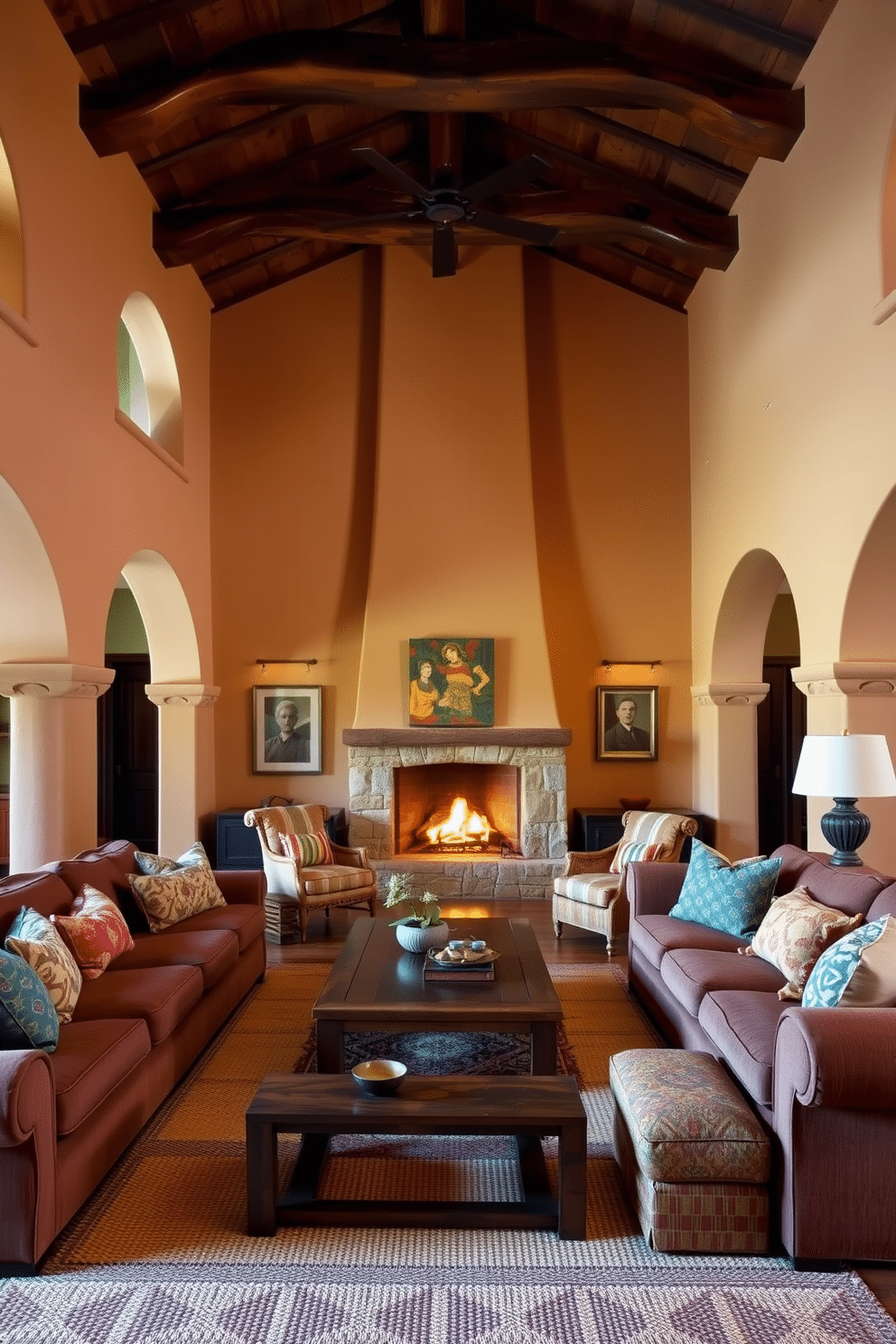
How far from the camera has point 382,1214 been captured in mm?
3055

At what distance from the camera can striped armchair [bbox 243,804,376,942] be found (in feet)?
22.4

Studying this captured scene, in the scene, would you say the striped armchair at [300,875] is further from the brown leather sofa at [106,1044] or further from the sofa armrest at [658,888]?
the sofa armrest at [658,888]

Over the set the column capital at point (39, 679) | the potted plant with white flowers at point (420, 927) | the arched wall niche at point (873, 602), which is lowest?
the potted plant with white flowers at point (420, 927)

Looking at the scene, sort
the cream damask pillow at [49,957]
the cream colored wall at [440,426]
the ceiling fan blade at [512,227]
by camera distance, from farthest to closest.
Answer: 1. the cream colored wall at [440,426]
2. the ceiling fan blade at [512,227]
3. the cream damask pillow at [49,957]

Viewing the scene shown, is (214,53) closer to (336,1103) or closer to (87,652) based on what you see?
(87,652)

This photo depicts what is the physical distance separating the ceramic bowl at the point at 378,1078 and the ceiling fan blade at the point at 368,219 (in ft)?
16.6

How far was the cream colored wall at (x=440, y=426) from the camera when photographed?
29.5 ft

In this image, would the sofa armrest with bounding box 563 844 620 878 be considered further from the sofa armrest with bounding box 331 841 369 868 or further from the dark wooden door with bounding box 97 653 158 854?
the dark wooden door with bounding box 97 653 158 854

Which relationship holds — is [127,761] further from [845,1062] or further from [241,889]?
[845,1062]

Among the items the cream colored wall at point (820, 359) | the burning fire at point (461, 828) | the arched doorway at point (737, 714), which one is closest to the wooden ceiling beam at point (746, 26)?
the cream colored wall at point (820, 359)

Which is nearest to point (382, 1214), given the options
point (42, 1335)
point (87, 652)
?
point (42, 1335)

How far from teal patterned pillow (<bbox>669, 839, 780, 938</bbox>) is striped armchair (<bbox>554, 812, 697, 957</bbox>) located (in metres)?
1.23

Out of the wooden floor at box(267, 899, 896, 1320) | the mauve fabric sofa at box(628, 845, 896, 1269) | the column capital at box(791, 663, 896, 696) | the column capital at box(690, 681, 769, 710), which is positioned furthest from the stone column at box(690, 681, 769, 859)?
the mauve fabric sofa at box(628, 845, 896, 1269)

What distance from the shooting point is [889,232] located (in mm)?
5094
